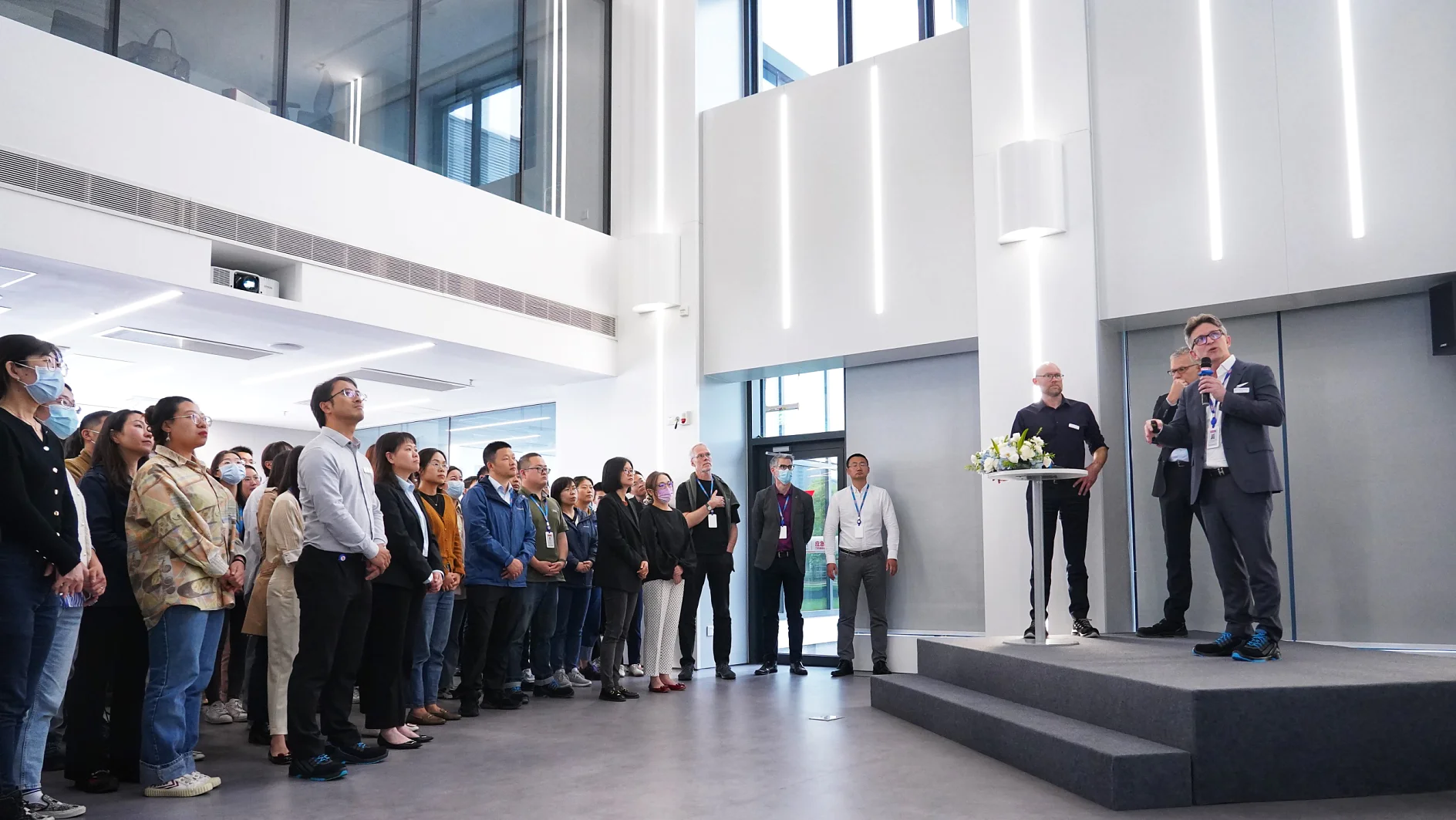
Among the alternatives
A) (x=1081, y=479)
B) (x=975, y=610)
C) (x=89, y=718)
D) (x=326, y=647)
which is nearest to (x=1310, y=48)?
(x=1081, y=479)

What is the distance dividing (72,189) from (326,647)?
3490 mm

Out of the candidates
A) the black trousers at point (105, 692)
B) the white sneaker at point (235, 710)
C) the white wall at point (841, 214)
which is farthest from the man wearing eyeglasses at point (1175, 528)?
the white sneaker at point (235, 710)

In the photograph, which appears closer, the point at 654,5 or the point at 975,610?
the point at 975,610

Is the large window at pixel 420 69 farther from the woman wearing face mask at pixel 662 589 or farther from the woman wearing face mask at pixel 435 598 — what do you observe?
the woman wearing face mask at pixel 662 589

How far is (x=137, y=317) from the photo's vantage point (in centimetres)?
693

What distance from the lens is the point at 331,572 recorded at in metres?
3.82

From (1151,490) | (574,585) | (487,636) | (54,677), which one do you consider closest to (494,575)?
(487,636)

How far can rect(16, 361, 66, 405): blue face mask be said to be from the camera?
318cm

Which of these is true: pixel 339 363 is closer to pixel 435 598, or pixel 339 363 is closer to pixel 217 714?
pixel 217 714

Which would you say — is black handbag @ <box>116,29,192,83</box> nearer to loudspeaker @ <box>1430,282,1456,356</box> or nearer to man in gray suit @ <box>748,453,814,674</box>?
man in gray suit @ <box>748,453,814,674</box>

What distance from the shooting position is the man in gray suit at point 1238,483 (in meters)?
4.12

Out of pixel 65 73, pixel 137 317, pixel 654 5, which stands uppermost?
pixel 654 5

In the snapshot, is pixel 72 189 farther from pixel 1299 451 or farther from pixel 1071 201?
pixel 1299 451

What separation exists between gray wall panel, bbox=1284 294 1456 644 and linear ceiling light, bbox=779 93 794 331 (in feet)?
11.9
